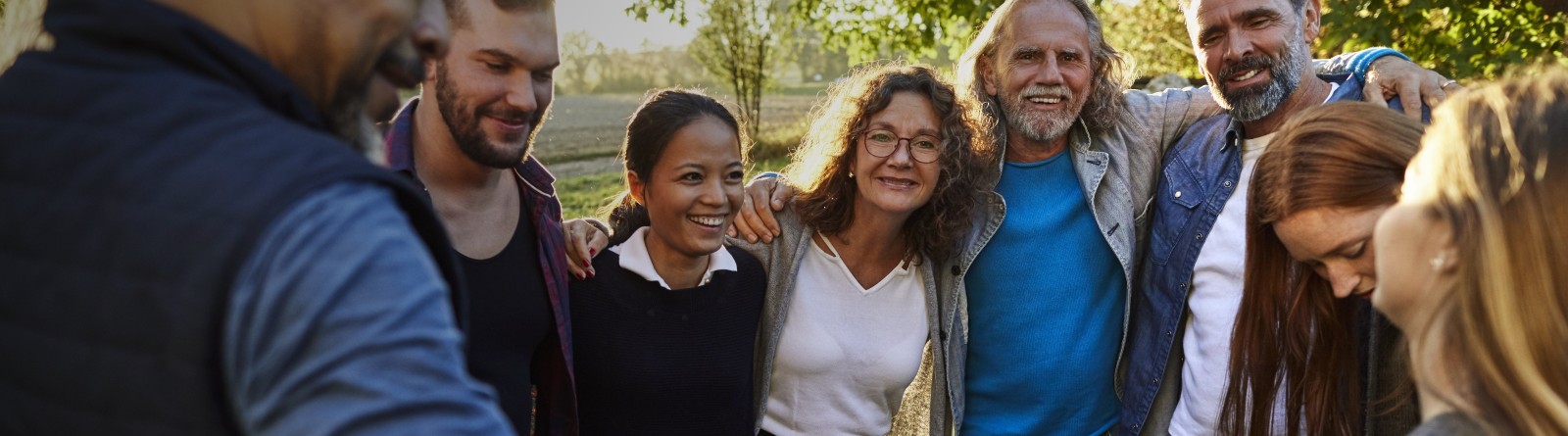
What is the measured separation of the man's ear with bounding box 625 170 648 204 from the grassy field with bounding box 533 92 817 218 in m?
8.97

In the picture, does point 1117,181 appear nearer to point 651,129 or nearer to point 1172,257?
point 1172,257

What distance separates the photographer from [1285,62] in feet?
11.1

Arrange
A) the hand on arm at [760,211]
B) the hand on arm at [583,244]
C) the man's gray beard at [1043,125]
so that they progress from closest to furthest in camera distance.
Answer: the hand on arm at [583,244], the hand on arm at [760,211], the man's gray beard at [1043,125]

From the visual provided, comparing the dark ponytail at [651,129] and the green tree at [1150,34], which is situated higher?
the dark ponytail at [651,129]

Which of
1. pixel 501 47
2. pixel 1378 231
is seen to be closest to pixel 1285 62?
pixel 1378 231

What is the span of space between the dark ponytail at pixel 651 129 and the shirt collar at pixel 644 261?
10 centimetres

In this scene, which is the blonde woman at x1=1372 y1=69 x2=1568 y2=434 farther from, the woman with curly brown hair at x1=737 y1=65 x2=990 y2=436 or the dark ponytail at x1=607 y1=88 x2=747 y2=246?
the dark ponytail at x1=607 y1=88 x2=747 y2=246

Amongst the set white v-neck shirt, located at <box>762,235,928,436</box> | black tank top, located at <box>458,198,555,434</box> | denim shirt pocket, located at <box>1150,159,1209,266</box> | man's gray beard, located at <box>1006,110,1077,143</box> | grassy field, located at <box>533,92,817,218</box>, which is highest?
man's gray beard, located at <box>1006,110,1077,143</box>

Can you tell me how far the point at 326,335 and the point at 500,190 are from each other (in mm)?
2014

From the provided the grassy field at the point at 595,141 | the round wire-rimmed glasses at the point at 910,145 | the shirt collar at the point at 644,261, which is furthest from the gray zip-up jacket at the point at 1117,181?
the grassy field at the point at 595,141

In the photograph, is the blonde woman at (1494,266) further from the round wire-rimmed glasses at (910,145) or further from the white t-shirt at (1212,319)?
the round wire-rimmed glasses at (910,145)

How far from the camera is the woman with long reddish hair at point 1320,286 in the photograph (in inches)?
96.6

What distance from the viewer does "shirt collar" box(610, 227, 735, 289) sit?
9.68ft

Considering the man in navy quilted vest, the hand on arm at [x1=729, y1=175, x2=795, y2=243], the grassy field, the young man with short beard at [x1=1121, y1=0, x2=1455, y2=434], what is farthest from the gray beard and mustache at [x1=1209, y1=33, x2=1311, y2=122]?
the grassy field
